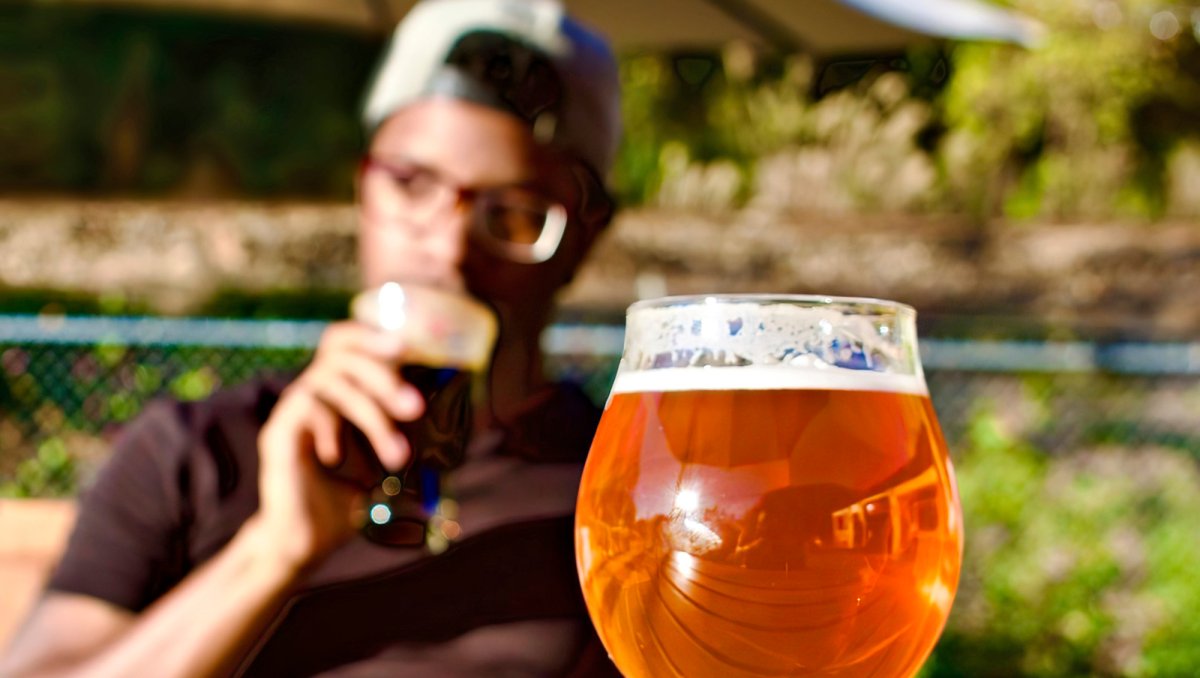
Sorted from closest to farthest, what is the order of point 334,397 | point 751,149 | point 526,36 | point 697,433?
point 697,433
point 334,397
point 526,36
point 751,149

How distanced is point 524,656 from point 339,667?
0.26 metres

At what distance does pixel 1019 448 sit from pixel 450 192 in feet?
12.2

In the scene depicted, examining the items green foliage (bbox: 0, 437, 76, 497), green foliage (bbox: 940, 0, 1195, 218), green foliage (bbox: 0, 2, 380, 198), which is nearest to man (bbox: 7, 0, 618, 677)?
green foliage (bbox: 0, 437, 76, 497)

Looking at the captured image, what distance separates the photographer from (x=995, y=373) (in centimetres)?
500

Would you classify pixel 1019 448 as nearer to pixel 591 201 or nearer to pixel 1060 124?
pixel 1060 124

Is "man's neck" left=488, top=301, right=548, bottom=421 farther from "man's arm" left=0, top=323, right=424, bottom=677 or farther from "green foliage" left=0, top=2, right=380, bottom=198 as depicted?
"green foliage" left=0, top=2, right=380, bottom=198

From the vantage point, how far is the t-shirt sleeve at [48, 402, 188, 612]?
1761 millimetres

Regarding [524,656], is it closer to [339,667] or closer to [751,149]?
[339,667]

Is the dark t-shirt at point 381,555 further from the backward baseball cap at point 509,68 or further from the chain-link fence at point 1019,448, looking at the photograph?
the chain-link fence at point 1019,448

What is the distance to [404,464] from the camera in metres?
1.56

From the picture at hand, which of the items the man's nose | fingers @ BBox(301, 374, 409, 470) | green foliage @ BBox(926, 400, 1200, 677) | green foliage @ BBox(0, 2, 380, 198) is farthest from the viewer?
green foliage @ BBox(0, 2, 380, 198)

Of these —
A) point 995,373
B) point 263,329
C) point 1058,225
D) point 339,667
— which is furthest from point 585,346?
point 339,667

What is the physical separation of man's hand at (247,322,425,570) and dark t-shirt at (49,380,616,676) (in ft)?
0.66

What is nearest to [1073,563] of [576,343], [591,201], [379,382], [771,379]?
[576,343]
